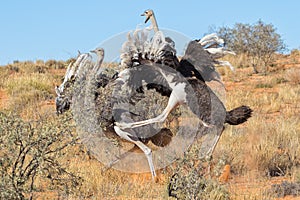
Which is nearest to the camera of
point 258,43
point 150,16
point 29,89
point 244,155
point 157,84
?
point 157,84

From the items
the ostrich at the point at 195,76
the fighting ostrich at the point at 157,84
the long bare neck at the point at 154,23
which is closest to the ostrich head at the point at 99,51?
the fighting ostrich at the point at 157,84

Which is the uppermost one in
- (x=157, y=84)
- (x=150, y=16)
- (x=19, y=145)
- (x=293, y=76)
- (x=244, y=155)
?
(x=293, y=76)

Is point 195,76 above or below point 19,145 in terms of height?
above

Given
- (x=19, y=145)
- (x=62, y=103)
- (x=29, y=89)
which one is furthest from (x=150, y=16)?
(x=29, y=89)

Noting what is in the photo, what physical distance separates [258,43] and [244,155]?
570 inches

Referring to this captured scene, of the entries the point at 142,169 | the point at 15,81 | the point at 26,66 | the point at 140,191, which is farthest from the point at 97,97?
the point at 26,66

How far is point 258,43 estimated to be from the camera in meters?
22.6

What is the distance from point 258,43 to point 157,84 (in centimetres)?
1529

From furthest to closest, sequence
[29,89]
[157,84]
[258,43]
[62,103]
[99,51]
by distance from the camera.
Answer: [258,43]
[29,89]
[99,51]
[62,103]
[157,84]

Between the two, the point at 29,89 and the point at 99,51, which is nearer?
the point at 99,51

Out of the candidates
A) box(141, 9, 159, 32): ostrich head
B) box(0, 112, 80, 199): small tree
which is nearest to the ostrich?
box(141, 9, 159, 32): ostrich head

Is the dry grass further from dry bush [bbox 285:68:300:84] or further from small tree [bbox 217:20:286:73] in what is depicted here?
small tree [bbox 217:20:286:73]

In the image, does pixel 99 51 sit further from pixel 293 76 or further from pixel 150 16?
pixel 293 76

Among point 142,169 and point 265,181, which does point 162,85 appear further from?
point 265,181
